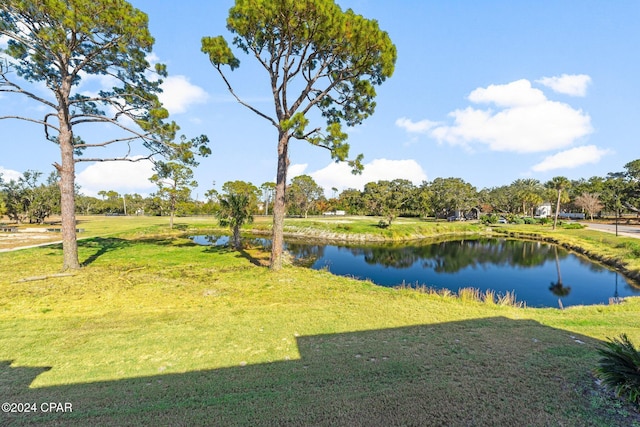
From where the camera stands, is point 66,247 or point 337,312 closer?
point 337,312

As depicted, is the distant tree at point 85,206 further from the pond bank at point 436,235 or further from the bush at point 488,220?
the bush at point 488,220

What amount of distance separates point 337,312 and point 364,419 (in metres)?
4.88

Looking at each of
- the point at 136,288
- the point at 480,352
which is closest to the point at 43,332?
the point at 136,288

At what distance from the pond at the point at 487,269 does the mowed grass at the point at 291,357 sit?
8269mm

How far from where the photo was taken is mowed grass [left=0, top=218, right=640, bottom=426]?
3729mm

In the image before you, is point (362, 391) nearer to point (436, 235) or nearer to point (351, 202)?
point (436, 235)

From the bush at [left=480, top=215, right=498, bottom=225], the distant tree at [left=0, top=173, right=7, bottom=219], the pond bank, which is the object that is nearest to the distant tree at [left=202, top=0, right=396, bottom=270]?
the pond bank

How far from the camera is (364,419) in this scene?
3.57 metres

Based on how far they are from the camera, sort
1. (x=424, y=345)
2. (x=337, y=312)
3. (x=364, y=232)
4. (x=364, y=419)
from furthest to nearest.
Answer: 1. (x=364, y=232)
2. (x=337, y=312)
3. (x=424, y=345)
4. (x=364, y=419)

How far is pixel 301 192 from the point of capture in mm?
78688

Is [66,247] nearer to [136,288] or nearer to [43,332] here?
[136,288]

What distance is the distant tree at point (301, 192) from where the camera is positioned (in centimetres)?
7844

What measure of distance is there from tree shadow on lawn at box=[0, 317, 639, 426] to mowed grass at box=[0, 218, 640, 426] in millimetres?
24

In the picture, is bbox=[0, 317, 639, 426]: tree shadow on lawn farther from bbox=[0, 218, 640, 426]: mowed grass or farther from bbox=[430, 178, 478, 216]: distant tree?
bbox=[430, 178, 478, 216]: distant tree
